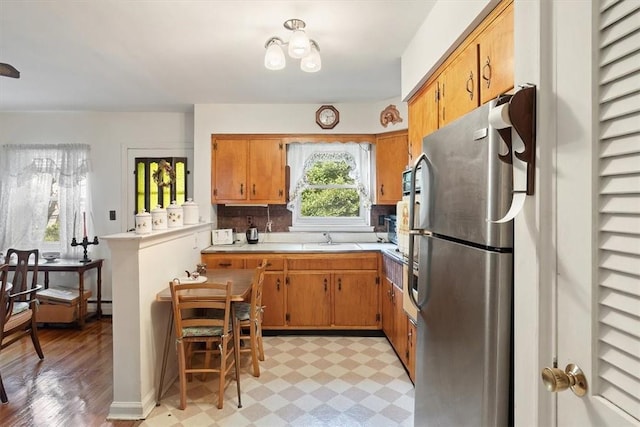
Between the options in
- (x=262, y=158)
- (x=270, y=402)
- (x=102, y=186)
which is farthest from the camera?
(x=102, y=186)

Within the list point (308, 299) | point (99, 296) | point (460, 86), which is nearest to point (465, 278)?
point (460, 86)

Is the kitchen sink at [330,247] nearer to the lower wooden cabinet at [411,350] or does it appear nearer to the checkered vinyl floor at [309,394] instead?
the checkered vinyl floor at [309,394]

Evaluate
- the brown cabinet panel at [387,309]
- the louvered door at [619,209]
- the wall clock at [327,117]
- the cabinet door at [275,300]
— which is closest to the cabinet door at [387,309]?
the brown cabinet panel at [387,309]

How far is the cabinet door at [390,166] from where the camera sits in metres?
3.78

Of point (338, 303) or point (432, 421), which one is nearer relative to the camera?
point (432, 421)

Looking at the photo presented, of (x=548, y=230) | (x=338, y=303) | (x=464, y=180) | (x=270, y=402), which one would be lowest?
(x=270, y=402)

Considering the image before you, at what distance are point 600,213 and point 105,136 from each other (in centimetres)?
500

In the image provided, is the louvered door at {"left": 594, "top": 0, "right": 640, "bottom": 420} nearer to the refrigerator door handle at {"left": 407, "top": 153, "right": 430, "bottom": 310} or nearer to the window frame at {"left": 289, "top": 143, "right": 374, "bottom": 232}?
the refrigerator door handle at {"left": 407, "top": 153, "right": 430, "bottom": 310}

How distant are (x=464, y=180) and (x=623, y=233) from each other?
0.53 meters

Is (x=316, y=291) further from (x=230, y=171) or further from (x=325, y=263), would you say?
(x=230, y=171)

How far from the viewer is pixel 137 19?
217cm

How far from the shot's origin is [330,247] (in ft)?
12.5

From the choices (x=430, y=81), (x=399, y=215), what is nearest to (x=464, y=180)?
(x=430, y=81)

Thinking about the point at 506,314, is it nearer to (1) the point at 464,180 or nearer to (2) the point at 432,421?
(1) the point at 464,180
